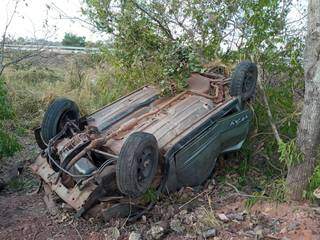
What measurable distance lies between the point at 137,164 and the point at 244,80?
82.4 inches

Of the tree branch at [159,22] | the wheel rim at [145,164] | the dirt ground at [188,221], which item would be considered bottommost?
the dirt ground at [188,221]

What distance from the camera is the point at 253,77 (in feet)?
18.4

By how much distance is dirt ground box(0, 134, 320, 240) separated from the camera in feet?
13.1

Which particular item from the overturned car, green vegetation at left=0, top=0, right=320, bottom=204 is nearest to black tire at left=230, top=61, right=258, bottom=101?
the overturned car

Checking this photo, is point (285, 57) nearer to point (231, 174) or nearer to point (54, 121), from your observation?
point (231, 174)

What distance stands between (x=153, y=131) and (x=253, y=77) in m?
1.67

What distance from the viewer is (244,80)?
5445 mm

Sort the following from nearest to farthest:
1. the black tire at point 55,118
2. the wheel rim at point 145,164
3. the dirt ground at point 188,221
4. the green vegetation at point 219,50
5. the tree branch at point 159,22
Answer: the dirt ground at point 188,221 < the wheel rim at point 145,164 < the black tire at point 55,118 < the green vegetation at point 219,50 < the tree branch at point 159,22

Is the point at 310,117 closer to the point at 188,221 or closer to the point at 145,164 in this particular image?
the point at 188,221

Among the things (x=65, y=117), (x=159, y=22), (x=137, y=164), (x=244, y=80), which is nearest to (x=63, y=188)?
(x=137, y=164)

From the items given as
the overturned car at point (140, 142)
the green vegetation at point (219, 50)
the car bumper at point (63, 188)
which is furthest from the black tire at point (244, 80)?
the car bumper at point (63, 188)

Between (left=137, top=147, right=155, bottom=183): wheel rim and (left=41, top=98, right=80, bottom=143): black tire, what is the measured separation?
1555mm

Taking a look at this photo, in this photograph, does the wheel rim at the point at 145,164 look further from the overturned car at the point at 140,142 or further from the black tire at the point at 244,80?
the black tire at the point at 244,80

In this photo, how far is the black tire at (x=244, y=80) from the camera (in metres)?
5.36
